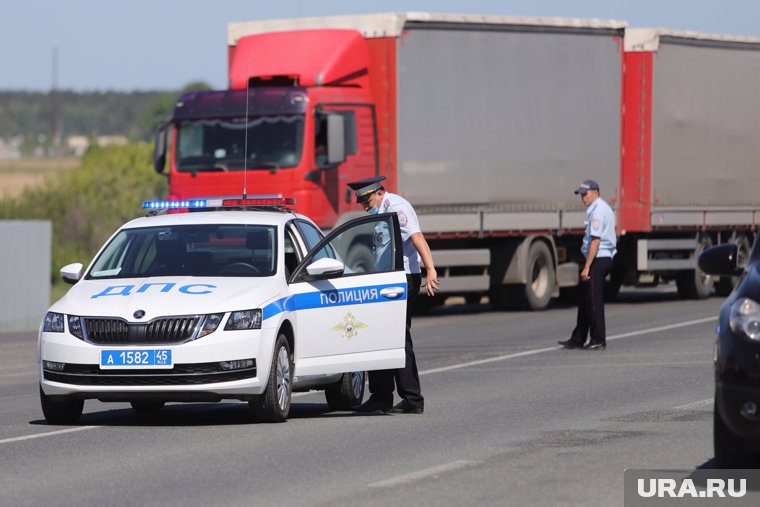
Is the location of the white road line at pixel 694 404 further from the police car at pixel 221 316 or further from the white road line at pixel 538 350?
the white road line at pixel 538 350

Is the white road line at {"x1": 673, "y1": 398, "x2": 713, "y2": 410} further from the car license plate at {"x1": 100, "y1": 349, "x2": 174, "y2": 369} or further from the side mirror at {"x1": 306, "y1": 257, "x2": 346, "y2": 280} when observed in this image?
the car license plate at {"x1": 100, "y1": 349, "x2": 174, "y2": 369}

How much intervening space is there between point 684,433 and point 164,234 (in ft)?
13.8

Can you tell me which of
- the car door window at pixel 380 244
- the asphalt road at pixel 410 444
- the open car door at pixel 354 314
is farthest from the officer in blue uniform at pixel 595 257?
the open car door at pixel 354 314

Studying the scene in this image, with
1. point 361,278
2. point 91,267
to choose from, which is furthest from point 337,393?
point 91,267

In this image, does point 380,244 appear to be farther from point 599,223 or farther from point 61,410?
point 599,223

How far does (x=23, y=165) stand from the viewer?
12900cm

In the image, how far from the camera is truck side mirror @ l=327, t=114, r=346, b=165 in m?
21.5

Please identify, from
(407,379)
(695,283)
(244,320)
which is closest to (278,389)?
(244,320)

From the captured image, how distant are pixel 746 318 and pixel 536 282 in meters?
18.0

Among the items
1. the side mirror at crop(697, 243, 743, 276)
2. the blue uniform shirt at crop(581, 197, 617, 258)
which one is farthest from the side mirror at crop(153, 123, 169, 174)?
the side mirror at crop(697, 243, 743, 276)

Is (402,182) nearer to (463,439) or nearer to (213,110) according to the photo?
(213,110)

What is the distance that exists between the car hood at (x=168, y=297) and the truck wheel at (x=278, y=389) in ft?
1.25

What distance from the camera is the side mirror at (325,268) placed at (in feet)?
38.7

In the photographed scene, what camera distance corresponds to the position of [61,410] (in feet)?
38.8
